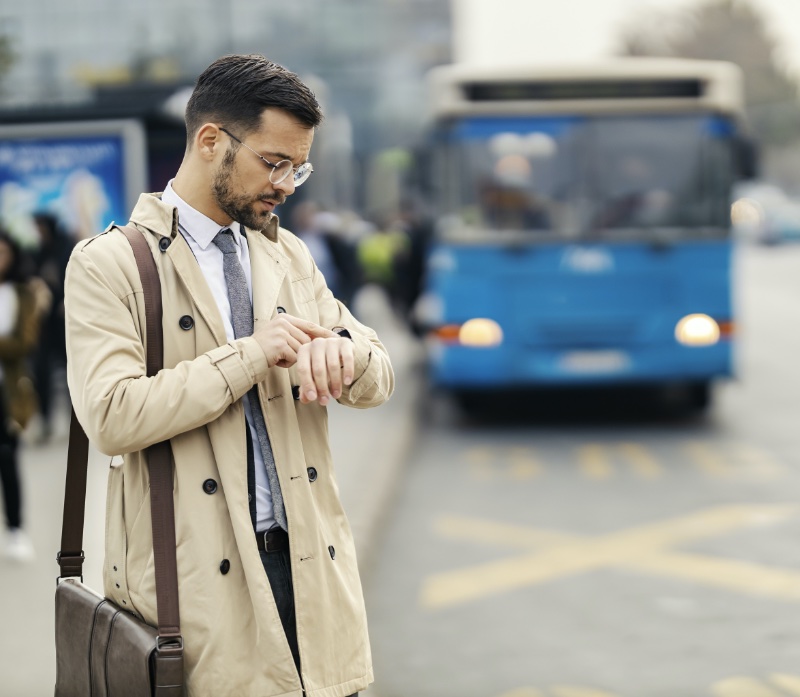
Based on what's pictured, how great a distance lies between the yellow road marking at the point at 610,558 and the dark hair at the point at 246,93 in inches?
156

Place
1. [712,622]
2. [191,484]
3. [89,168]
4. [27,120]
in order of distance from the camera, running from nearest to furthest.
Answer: [191,484]
[712,622]
[89,168]
[27,120]

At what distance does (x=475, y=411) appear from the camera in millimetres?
11836

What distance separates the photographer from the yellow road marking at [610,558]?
6.15 metres

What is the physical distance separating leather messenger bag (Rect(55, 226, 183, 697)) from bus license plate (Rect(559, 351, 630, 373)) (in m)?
8.34

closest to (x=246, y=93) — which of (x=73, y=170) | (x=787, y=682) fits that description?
(x=787, y=682)

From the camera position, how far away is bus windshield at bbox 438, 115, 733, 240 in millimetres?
10383

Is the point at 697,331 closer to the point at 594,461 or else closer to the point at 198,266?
the point at 594,461

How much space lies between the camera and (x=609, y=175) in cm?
1039

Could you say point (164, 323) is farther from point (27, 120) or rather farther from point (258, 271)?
point (27, 120)

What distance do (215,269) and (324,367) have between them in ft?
0.98

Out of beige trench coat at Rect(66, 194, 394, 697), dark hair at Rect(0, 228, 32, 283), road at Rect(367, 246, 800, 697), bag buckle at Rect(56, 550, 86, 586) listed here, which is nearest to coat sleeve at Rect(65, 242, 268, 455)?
beige trench coat at Rect(66, 194, 394, 697)

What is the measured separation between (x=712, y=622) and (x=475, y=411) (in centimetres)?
635

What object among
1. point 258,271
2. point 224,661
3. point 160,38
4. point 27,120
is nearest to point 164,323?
point 258,271

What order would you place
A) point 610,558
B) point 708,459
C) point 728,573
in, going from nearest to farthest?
1. point 728,573
2. point 610,558
3. point 708,459
